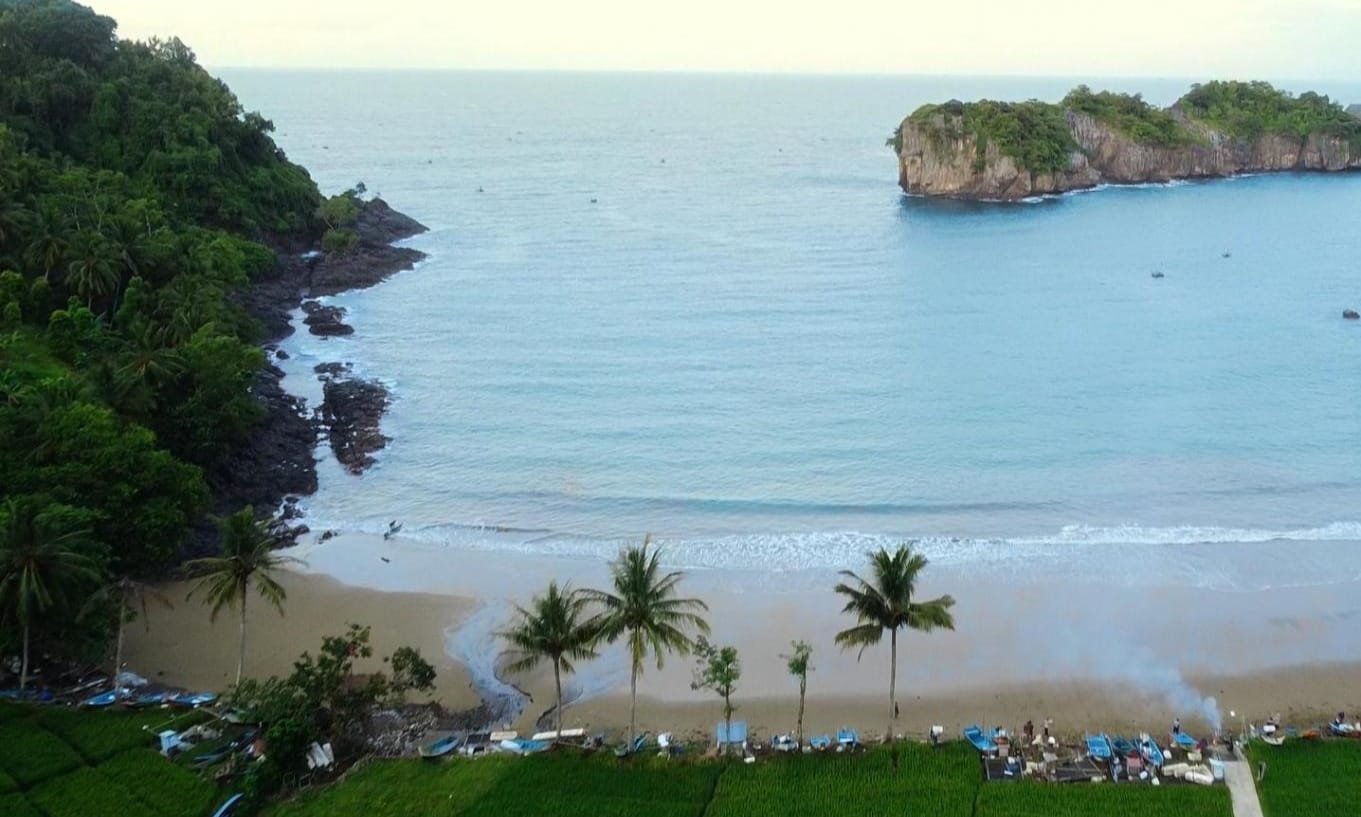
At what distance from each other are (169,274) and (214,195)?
26.5 metres

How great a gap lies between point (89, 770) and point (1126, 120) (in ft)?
509

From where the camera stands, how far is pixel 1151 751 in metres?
29.5

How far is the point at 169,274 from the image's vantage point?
65188 mm

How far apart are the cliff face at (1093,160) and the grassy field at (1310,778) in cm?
11462

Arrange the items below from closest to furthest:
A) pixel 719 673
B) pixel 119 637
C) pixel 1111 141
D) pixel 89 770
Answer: pixel 89 770, pixel 719 673, pixel 119 637, pixel 1111 141

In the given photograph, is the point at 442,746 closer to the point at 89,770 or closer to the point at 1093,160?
the point at 89,770

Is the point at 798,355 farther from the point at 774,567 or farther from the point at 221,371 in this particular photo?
the point at 221,371

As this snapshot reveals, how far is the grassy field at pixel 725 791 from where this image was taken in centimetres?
2728

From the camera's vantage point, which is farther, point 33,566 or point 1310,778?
point 33,566

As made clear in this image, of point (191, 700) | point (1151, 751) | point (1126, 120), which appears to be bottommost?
point (1151, 751)

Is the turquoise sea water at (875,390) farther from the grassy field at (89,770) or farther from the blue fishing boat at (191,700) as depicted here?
the grassy field at (89,770)

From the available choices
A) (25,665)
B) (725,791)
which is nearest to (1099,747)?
(725,791)

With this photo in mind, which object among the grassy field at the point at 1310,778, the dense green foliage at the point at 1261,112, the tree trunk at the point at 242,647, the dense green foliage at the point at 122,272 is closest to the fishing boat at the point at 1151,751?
the grassy field at the point at 1310,778

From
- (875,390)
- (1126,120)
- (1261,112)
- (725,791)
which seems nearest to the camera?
(725,791)
